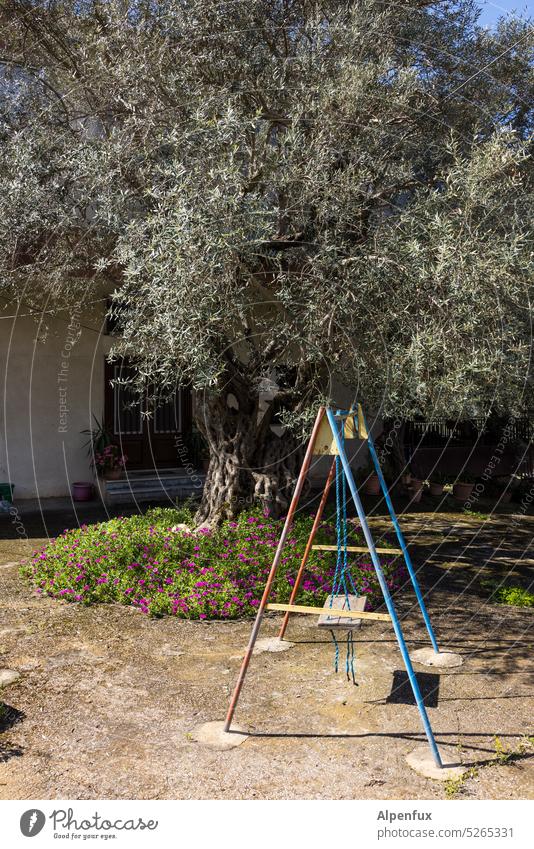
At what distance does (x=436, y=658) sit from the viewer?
6.42 m

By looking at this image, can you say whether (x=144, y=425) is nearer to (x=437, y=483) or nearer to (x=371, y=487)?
(x=371, y=487)

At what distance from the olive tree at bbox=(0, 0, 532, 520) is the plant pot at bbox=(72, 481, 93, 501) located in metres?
4.31

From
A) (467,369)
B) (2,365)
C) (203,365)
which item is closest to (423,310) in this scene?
(467,369)

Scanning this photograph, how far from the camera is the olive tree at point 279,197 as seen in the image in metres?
6.80

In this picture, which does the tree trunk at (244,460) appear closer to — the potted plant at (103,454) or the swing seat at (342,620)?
the swing seat at (342,620)

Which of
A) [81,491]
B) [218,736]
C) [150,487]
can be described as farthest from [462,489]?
[218,736]

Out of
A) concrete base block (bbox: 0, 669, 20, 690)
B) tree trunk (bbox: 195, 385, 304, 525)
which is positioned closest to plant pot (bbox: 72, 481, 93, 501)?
tree trunk (bbox: 195, 385, 304, 525)

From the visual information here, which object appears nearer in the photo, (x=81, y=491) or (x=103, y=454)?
(x=81, y=491)

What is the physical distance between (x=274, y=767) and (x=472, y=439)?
14366mm

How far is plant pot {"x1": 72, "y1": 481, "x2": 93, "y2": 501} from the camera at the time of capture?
13672mm

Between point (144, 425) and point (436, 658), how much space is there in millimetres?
9485

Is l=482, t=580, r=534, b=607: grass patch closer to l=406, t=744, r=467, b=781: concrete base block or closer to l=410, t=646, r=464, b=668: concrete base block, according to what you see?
l=410, t=646, r=464, b=668: concrete base block

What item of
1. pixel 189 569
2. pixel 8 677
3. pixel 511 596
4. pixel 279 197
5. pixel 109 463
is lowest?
pixel 8 677

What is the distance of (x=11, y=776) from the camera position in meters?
4.43
